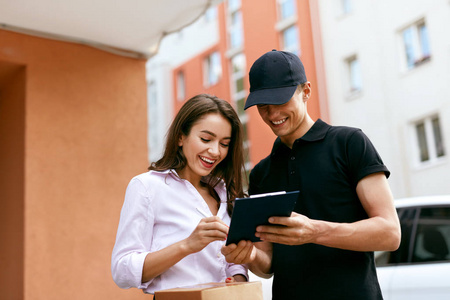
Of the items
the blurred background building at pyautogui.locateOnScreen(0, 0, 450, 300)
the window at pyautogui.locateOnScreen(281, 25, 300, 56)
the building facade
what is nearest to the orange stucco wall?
the blurred background building at pyautogui.locateOnScreen(0, 0, 450, 300)

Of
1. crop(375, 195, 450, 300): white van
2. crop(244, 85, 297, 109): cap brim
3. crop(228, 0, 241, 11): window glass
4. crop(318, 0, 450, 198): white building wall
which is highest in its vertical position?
crop(228, 0, 241, 11): window glass

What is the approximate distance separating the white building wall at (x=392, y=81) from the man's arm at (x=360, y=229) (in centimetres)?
937

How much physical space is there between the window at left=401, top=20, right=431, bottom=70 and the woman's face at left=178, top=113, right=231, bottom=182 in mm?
9845

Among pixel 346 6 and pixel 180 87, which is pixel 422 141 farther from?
pixel 180 87

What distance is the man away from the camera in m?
1.87

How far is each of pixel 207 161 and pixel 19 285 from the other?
2.56 m

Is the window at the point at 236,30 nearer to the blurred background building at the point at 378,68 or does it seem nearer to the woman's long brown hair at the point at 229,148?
the blurred background building at the point at 378,68

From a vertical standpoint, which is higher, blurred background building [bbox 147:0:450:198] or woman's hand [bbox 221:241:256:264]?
blurred background building [bbox 147:0:450:198]

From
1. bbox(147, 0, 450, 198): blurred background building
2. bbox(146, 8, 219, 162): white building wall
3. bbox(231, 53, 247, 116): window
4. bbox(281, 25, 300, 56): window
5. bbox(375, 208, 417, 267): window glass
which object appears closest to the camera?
bbox(375, 208, 417, 267): window glass

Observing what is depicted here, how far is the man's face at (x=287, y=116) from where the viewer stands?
2127mm

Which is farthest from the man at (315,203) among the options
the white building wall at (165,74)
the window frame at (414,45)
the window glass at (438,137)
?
the white building wall at (165,74)

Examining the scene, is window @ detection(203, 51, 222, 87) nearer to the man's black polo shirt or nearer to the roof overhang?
the roof overhang

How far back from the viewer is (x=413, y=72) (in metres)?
11.3

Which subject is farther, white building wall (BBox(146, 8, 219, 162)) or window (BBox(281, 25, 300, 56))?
white building wall (BBox(146, 8, 219, 162))
